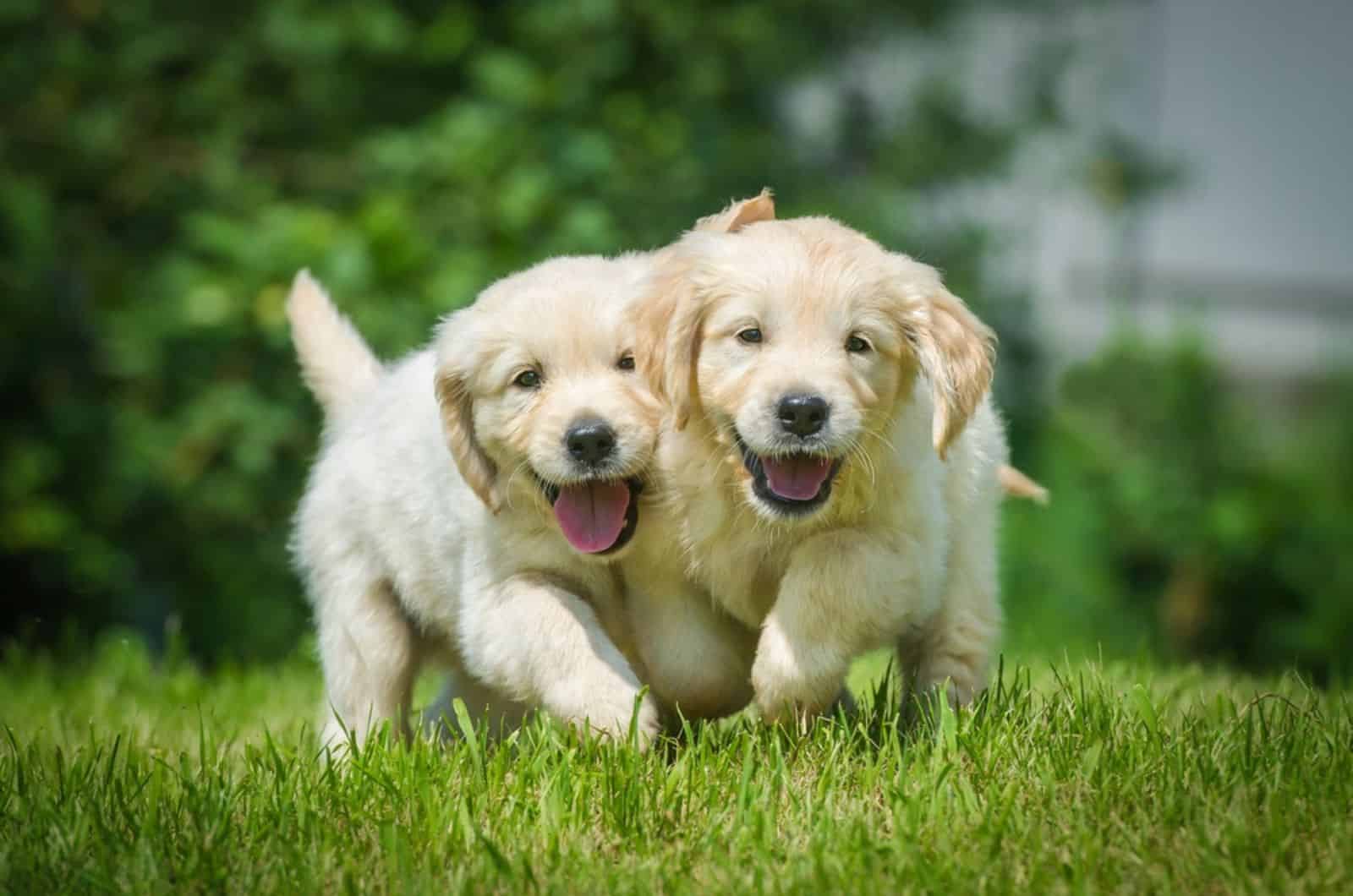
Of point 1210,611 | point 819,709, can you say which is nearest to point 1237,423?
point 1210,611

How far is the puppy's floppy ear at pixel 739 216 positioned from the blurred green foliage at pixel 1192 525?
5.77 m

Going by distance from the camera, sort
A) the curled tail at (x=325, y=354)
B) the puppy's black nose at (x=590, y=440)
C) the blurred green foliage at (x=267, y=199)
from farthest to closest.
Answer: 1. the blurred green foliage at (x=267, y=199)
2. the curled tail at (x=325, y=354)
3. the puppy's black nose at (x=590, y=440)

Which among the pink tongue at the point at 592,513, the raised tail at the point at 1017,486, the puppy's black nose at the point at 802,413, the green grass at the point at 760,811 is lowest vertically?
the green grass at the point at 760,811

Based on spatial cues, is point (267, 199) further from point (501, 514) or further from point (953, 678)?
point (953, 678)

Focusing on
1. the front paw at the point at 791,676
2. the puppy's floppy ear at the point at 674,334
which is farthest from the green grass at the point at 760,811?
the puppy's floppy ear at the point at 674,334

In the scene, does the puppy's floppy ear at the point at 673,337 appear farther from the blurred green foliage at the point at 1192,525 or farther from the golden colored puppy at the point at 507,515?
the blurred green foliage at the point at 1192,525

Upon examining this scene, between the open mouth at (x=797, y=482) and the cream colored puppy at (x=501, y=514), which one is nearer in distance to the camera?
the open mouth at (x=797, y=482)

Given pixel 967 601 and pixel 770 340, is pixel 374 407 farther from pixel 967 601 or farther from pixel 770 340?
pixel 967 601

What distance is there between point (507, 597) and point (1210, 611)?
6997 millimetres

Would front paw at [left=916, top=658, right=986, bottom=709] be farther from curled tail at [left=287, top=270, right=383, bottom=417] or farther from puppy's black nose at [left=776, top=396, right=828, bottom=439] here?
curled tail at [left=287, top=270, right=383, bottom=417]

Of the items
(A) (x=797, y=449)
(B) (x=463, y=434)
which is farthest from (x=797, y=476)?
(B) (x=463, y=434)

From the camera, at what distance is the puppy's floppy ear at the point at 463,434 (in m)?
3.69

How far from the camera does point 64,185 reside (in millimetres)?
8648

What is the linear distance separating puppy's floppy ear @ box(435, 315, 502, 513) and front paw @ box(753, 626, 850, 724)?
0.79 meters
